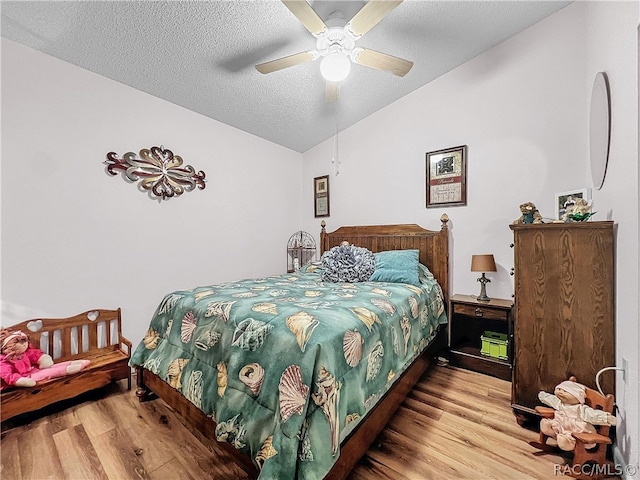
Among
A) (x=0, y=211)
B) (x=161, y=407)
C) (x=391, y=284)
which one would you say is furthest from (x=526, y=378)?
(x=0, y=211)

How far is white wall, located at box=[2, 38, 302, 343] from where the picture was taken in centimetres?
199

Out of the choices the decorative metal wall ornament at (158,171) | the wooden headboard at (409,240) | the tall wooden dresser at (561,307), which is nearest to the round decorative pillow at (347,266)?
the wooden headboard at (409,240)

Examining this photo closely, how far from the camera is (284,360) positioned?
1216mm

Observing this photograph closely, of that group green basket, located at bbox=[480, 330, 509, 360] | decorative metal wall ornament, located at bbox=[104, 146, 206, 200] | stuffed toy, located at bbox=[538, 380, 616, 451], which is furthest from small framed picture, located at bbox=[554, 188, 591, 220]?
decorative metal wall ornament, located at bbox=[104, 146, 206, 200]

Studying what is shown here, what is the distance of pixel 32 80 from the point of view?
2037 millimetres

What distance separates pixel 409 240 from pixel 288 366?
2356 millimetres

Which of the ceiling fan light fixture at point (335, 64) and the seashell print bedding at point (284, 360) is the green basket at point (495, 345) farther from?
the ceiling fan light fixture at point (335, 64)

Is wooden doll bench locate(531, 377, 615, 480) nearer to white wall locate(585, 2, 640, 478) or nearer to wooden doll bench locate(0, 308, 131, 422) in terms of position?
white wall locate(585, 2, 640, 478)

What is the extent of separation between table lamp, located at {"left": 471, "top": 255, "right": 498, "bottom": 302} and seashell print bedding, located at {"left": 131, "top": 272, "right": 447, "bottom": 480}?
857mm

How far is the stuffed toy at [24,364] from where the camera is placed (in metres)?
1.76

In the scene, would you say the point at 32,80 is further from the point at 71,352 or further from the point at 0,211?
the point at 71,352

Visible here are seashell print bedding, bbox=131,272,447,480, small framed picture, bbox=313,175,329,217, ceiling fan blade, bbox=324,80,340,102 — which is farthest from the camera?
small framed picture, bbox=313,175,329,217

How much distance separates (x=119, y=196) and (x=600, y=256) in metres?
3.63

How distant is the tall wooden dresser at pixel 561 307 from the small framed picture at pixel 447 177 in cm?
114
